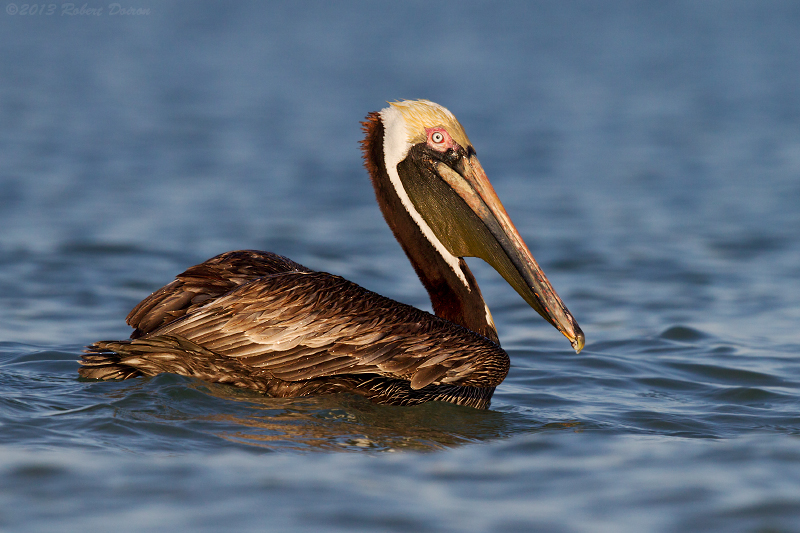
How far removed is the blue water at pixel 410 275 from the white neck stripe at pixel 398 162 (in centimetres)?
88

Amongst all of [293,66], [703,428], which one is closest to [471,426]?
[703,428]

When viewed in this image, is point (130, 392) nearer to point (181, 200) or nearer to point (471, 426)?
point (471, 426)

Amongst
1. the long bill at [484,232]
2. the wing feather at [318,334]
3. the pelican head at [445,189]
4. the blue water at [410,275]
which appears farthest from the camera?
the pelican head at [445,189]

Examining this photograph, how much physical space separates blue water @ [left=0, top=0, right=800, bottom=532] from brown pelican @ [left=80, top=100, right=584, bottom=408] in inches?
5.8

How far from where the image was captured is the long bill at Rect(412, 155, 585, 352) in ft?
18.3

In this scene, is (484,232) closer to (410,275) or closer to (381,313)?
(381,313)

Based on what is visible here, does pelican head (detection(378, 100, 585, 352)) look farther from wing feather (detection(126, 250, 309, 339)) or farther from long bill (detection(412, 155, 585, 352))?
wing feather (detection(126, 250, 309, 339))

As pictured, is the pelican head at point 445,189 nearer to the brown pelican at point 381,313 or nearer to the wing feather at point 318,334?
the brown pelican at point 381,313

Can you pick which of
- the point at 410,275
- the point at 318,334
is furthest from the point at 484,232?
the point at 410,275

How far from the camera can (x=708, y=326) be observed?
7.86m

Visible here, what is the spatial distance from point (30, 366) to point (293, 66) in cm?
1879

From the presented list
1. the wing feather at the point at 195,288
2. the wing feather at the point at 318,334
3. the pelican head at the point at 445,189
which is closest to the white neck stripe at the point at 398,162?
the pelican head at the point at 445,189

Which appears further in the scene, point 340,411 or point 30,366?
point 30,366

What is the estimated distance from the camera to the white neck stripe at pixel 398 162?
5.76 m
